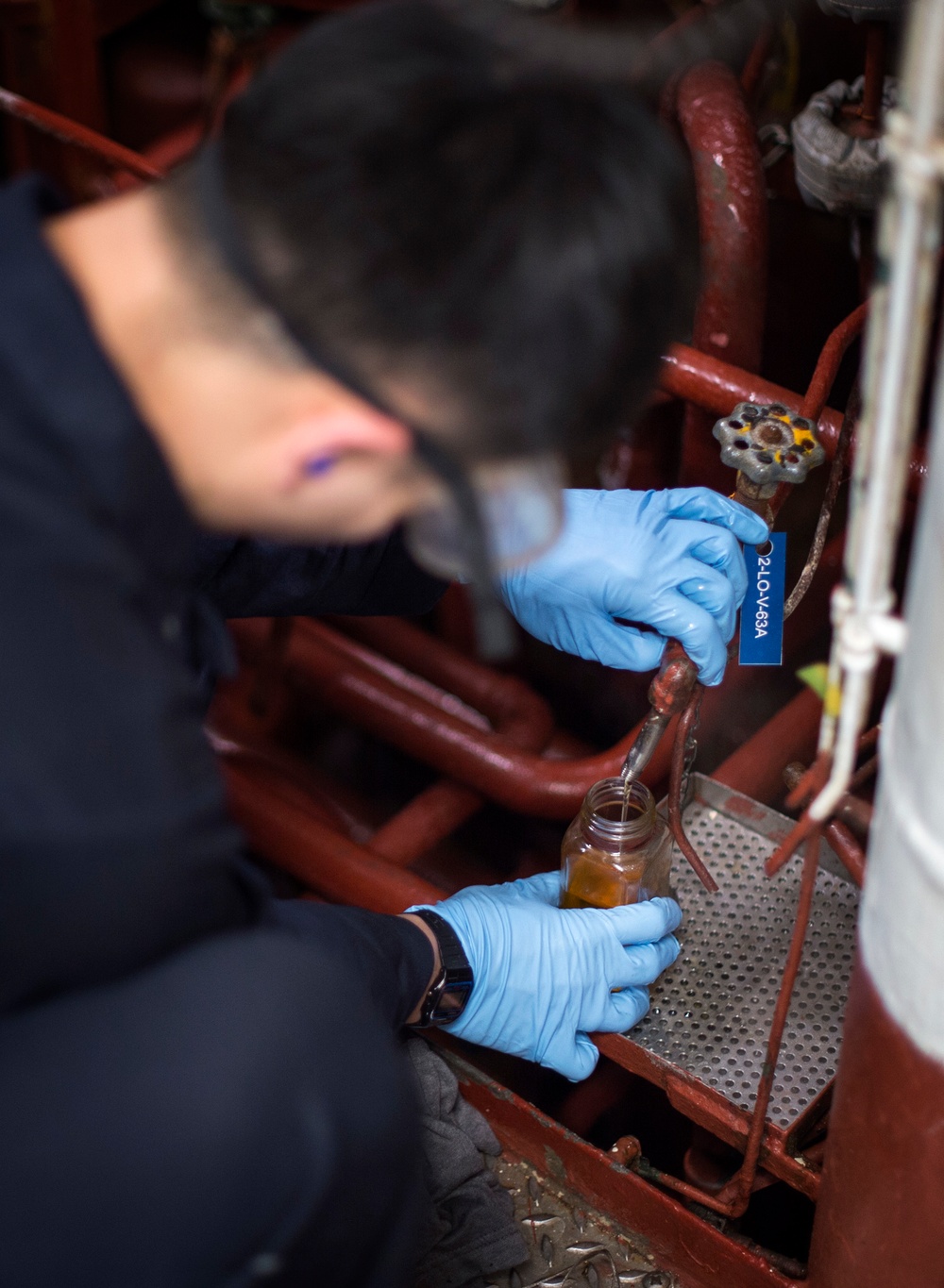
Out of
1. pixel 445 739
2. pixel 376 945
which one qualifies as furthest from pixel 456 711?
pixel 376 945

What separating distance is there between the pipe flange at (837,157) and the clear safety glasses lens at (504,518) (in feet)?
4.03

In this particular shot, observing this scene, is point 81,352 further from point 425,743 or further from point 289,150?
point 425,743

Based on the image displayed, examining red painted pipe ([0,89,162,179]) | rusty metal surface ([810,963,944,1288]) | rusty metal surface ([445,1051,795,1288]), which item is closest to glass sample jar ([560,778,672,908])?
rusty metal surface ([445,1051,795,1288])

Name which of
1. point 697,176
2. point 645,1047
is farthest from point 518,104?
point 697,176

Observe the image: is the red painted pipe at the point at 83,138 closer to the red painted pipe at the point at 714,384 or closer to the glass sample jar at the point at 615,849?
the red painted pipe at the point at 714,384

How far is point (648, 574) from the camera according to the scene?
68.9 inches

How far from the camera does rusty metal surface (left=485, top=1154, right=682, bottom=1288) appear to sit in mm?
1703

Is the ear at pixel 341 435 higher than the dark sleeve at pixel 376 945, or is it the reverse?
the ear at pixel 341 435

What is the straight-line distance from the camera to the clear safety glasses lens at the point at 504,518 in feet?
3.47

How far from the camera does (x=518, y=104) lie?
938 mm

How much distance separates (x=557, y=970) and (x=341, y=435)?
36.6 inches

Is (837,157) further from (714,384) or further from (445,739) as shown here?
(445,739)

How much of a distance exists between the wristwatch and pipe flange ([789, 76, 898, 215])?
1347mm

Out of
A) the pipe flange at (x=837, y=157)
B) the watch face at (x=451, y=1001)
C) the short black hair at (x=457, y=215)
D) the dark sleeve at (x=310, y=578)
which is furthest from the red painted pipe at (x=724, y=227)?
the short black hair at (x=457, y=215)
